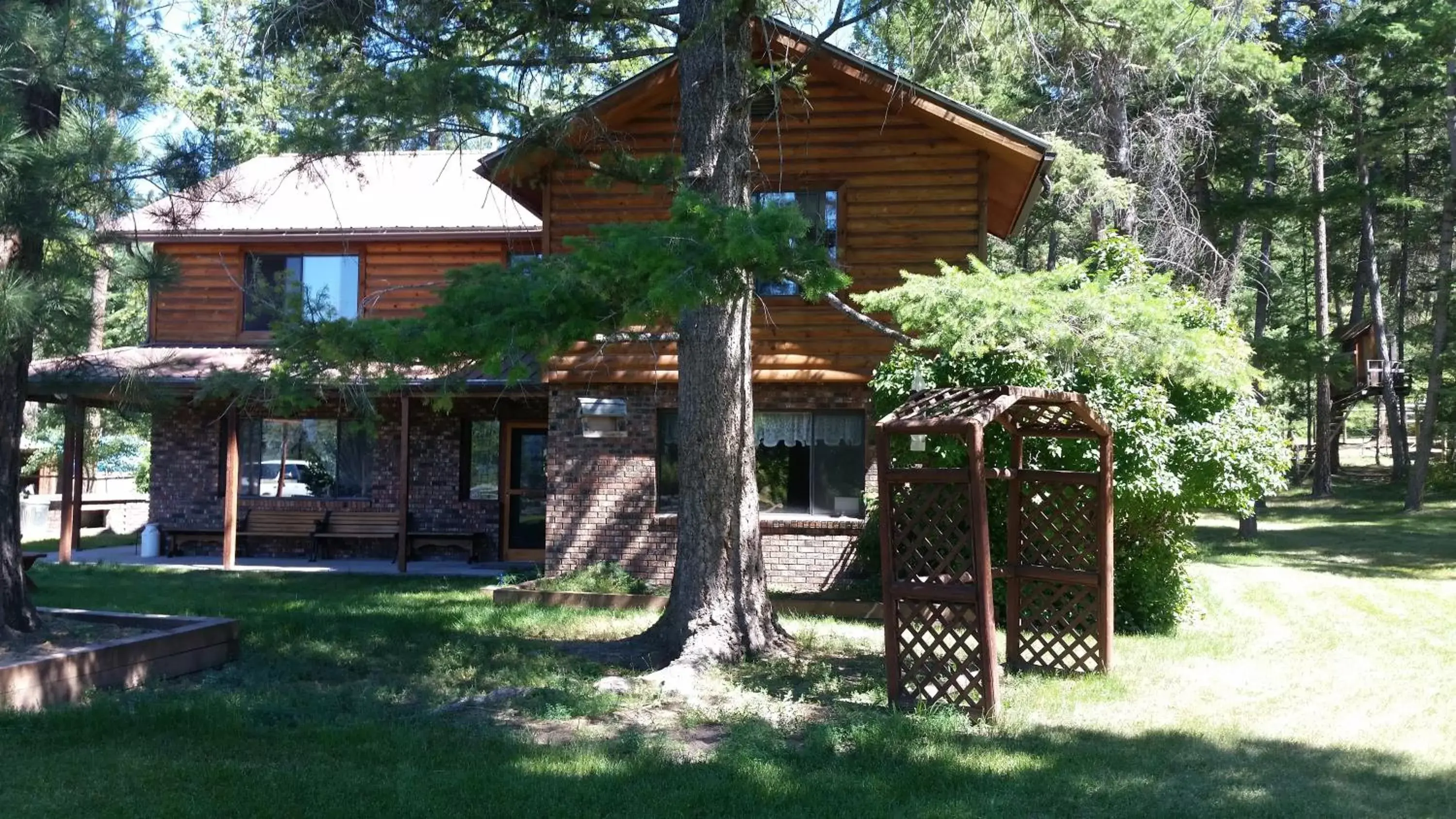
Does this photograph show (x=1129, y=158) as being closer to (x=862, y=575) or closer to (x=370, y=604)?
(x=862, y=575)

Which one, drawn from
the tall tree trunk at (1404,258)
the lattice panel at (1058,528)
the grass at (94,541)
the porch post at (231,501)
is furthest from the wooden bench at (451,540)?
the tall tree trunk at (1404,258)

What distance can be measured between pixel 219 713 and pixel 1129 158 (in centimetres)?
1577

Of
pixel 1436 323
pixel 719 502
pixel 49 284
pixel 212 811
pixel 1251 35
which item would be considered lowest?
pixel 212 811

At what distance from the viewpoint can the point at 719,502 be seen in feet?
30.0

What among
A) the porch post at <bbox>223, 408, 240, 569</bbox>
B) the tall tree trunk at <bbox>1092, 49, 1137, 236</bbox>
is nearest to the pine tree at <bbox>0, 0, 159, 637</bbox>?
the porch post at <bbox>223, 408, 240, 569</bbox>

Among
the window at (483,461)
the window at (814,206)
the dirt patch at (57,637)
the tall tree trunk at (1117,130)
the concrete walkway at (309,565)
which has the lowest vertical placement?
the concrete walkway at (309,565)

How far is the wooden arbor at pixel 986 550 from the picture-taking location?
24.2 feet

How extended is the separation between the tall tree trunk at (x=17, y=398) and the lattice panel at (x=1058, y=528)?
7411 mm

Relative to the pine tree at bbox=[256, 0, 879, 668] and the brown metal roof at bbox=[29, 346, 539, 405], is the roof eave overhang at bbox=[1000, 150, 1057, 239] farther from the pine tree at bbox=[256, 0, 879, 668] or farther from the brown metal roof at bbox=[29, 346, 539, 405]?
the brown metal roof at bbox=[29, 346, 539, 405]

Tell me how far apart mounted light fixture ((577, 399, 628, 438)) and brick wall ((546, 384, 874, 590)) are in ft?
0.21

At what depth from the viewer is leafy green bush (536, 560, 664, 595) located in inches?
517

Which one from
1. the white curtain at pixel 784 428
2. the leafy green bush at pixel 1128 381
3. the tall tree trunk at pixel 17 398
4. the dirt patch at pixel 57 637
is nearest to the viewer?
the dirt patch at pixel 57 637

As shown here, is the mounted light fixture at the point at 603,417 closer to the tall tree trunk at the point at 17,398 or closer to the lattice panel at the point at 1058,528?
the lattice panel at the point at 1058,528

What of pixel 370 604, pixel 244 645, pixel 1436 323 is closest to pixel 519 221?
pixel 370 604
